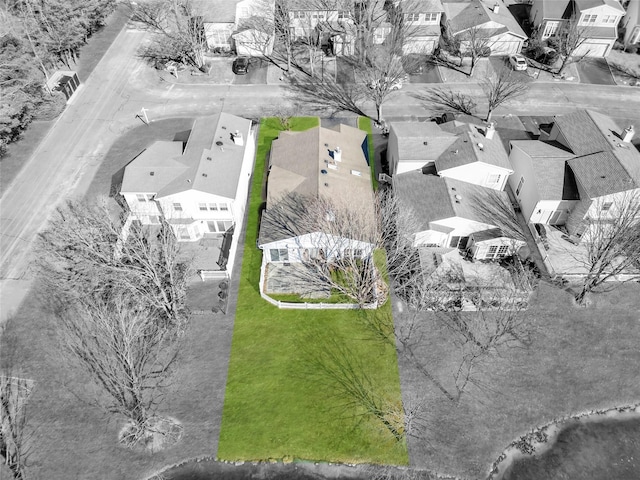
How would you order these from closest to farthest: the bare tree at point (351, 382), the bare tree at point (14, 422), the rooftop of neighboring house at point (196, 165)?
the bare tree at point (14, 422) → the bare tree at point (351, 382) → the rooftop of neighboring house at point (196, 165)

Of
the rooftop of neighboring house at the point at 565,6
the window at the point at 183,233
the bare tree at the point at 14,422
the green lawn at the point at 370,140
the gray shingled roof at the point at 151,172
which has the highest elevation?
the rooftop of neighboring house at the point at 565,6

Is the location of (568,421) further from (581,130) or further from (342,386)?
(581,130)

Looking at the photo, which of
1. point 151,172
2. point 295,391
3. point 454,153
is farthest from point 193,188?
point 454,153

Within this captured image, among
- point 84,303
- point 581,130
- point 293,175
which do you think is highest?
point 581,130

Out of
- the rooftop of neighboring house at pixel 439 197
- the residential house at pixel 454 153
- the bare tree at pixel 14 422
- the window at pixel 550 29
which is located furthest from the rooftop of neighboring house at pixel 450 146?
the bare tree at pixel 14 422

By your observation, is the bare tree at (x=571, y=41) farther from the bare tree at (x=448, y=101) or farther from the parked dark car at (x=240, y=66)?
the parked dark car at (x=240, y=66)

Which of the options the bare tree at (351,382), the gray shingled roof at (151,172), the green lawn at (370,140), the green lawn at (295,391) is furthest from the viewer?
the green lawn at (370,140)

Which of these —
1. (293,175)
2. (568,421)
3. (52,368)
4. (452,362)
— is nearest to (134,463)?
(52,368)

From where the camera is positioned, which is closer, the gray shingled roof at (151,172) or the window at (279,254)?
the window at (279,254)
